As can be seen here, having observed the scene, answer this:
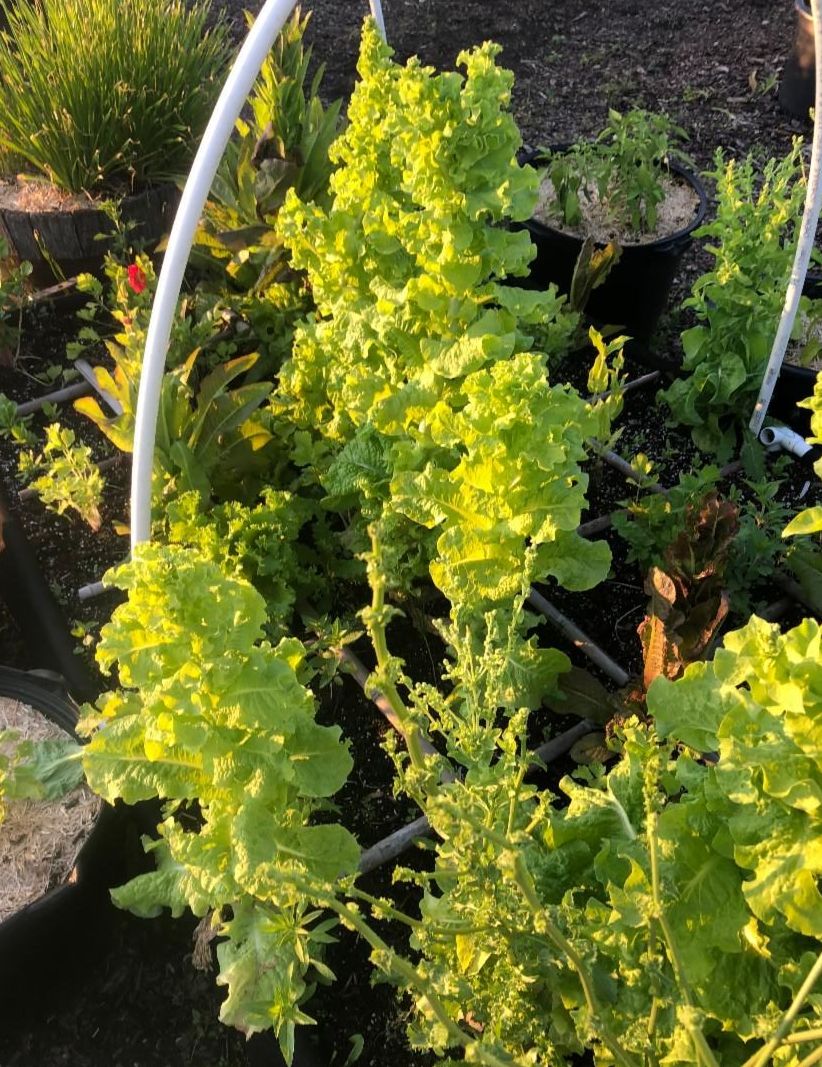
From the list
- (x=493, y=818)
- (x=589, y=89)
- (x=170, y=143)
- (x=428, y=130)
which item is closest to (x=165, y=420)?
(x=428, y=130)

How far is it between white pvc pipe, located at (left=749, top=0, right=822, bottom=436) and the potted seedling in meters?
0.72

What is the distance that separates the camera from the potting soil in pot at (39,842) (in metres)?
1.72

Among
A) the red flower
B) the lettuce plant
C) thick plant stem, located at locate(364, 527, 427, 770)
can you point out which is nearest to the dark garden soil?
the lettuce plant

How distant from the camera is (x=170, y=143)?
3418 mm

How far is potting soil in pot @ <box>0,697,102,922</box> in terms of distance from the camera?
172cm

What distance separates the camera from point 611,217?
3.20 meters

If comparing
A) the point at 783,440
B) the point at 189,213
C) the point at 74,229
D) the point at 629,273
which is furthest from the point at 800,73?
the point at 189,213

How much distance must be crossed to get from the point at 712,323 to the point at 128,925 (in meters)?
2.24

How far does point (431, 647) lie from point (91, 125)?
90.1 inches

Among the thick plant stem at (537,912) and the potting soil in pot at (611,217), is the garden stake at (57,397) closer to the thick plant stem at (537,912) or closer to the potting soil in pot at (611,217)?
the potting soil in pot at (611,217)

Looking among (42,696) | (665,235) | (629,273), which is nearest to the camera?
(42,696)

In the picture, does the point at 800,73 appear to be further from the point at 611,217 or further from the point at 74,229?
the point at 74,229

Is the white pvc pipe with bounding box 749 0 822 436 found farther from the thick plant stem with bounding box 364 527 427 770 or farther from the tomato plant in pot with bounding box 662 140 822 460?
the thick plant stem with bounding box 364 527 427 770

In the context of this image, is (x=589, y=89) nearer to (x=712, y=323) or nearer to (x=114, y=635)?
(x=712, y=323)
